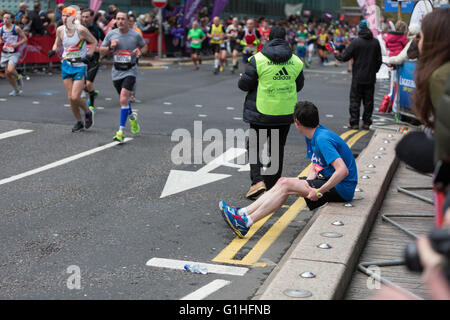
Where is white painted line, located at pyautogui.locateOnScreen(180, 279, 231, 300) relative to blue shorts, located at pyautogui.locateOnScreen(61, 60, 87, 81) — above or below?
below

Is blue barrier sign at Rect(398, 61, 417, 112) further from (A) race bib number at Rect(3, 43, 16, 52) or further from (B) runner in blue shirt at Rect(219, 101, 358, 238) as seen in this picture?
(A) race bib number at Rect(3, 43, 16, 52)

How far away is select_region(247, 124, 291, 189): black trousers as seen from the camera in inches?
296

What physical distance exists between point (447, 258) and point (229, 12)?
166ft

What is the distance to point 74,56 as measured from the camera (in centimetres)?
1123

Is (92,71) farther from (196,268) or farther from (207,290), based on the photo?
(207,290)

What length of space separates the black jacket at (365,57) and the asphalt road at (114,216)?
3.25 feet

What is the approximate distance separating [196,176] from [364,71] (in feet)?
17.3

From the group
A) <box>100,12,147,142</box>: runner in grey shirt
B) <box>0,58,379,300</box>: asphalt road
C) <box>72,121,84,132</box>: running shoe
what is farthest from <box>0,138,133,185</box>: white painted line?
<box>72,121,84,132</box>: running shoe

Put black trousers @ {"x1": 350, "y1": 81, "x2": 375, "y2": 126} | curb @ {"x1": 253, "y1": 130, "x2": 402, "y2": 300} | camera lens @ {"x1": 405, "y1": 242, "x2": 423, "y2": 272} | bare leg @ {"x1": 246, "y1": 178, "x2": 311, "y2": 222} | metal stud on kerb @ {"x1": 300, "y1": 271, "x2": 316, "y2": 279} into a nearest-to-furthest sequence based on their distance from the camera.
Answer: camera lens @ {"x1": 405, "y1": 242, "x2": 423, "y2": 272}, curb @ {"x1": 253, "y1": 130, "x2": 402, "y2": 300}, metal stud on kerb @ {"x1": 300, "y1": 271, "x2": 316, "y2": 279}, bare leg @ {"x1": 246, "y1": 178, "x2": 311, "y2": 222}, black trousers @ {"x1": 350, "y1": 81, "x2": 375, "y2": 126}

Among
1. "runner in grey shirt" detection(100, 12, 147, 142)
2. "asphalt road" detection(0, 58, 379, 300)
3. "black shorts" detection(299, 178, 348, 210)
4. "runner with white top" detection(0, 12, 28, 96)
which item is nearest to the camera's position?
"asphalt road" detection(0, 58, 379, 300)

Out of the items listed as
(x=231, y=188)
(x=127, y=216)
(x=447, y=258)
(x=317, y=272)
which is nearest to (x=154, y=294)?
(x=317, y=272)

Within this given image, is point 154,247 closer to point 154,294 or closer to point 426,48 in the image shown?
point 154,294

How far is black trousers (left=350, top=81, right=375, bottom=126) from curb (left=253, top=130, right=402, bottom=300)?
198 inches

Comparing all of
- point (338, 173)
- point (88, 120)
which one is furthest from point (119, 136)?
point (338, 173)
